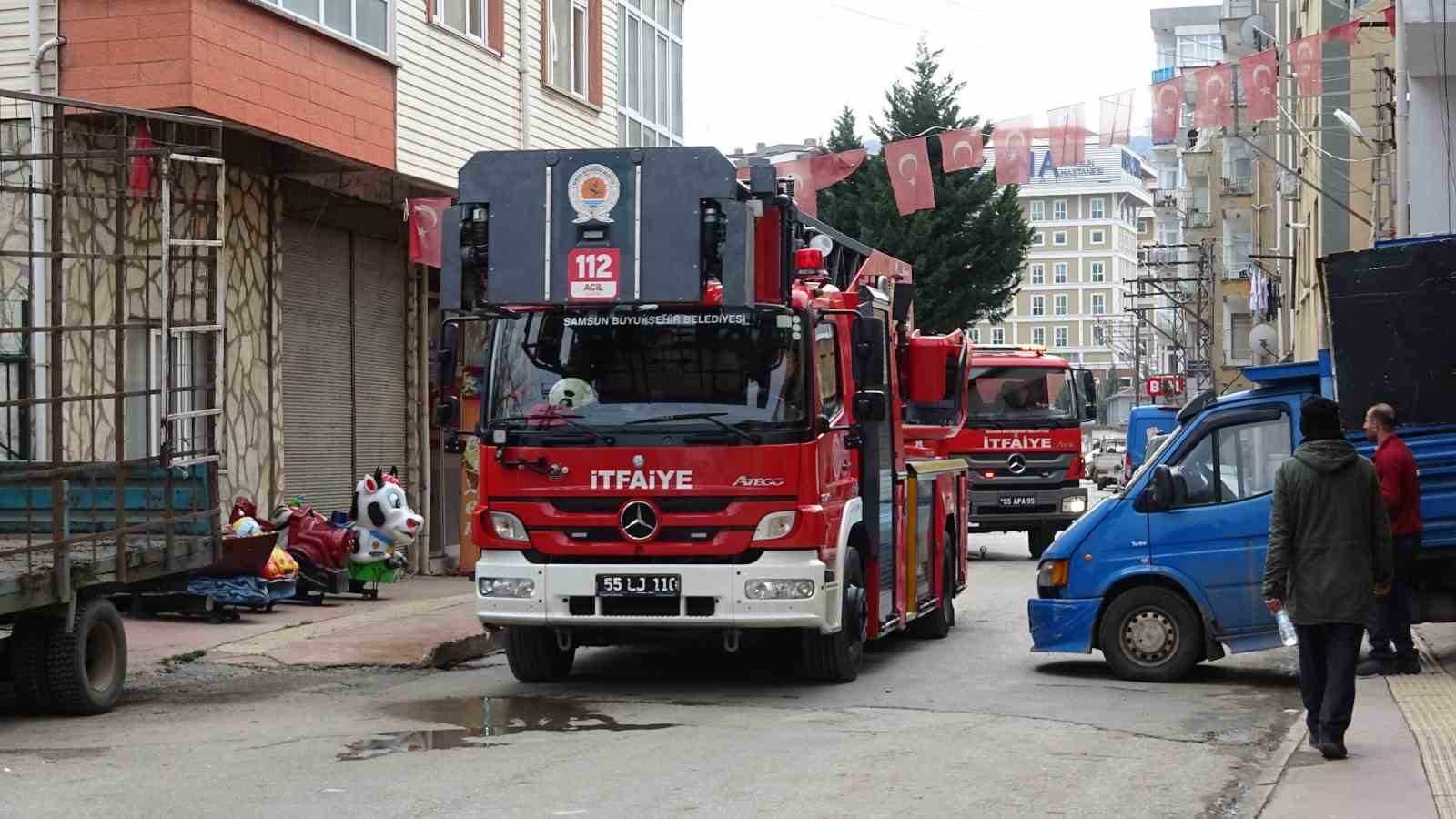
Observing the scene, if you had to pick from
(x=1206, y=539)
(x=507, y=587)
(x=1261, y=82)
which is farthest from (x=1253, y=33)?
(x=507, y=587)

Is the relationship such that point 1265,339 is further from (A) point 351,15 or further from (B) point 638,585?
(B) point 638,585

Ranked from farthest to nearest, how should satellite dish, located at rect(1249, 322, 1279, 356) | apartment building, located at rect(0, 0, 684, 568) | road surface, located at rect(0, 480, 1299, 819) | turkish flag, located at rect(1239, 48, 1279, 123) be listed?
satellite dish, located at rect(1249, 322, 1279, 356)
turkish flag, located at rect(1239, 48, 1279, 123)
apartment building, located at rect(0, 0, 684, 568)
road surface, located at rect(0, 480, 1299, 819)

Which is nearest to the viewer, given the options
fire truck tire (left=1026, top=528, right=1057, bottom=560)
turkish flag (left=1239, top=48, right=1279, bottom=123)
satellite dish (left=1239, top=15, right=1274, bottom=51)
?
turkish flag (left=1239, top=48, right=1279, bottom=123)

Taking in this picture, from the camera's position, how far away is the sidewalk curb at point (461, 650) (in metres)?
13.7

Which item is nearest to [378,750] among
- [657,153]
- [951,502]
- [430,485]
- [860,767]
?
[860,767]

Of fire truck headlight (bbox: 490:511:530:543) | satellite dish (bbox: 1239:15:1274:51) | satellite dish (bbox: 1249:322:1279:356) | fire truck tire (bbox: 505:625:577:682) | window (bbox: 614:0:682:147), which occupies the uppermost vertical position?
satellite dish (bbox: 1239:15:1274:51)

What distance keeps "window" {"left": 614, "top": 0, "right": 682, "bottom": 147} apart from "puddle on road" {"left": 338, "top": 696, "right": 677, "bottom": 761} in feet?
53.6

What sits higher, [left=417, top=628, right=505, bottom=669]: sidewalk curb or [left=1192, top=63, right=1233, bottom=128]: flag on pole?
[left=1192, top=63, right=1233, bottom=128]: flag on pole

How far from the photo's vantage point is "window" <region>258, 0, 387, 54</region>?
16.8m

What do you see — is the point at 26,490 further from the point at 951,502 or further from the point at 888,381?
the point at 951,502

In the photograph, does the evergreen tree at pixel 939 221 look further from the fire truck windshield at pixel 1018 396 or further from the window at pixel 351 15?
the window at pixel 351 15

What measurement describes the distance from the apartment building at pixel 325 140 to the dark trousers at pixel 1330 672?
26.5ft

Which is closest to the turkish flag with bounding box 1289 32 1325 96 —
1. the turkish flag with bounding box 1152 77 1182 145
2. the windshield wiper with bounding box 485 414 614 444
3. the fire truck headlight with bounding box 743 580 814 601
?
the turkish flag with bounding box 1152 77 1182 145

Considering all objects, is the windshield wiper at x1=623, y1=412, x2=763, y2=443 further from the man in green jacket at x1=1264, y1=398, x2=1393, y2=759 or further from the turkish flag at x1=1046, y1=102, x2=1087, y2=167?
the turkish flag at x1=1046, y1=102, x2=1087, y2=167
